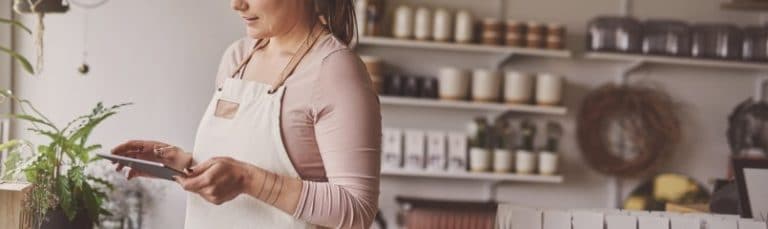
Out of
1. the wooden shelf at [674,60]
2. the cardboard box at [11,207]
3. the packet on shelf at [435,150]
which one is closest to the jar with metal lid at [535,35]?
the wooden shelf at [674,60]

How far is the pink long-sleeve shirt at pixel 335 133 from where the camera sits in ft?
4.33

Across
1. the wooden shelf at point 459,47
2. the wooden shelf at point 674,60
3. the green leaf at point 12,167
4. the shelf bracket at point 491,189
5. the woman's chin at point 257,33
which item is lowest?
the shelf bracket at point 491,189

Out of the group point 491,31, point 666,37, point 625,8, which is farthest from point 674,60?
point 491,31

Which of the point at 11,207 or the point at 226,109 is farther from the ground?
the point at 226,109

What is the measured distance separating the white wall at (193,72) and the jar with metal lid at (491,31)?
0.21 m

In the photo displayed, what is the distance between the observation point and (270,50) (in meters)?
1.48

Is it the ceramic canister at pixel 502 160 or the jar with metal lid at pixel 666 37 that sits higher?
the jar with metal lid at pixel 666 37

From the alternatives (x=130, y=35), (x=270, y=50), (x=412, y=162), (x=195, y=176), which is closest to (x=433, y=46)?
(x=412, y=162)

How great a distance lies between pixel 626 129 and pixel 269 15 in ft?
11.7

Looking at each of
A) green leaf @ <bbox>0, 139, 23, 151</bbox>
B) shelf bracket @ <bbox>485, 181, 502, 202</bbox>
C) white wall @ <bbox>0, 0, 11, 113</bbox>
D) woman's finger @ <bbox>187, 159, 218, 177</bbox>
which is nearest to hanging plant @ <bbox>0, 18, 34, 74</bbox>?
green leaf @ <bbox>0, 139, 23, 151</bbox>

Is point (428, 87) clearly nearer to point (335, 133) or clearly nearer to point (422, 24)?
point (422, 24)

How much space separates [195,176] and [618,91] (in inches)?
145

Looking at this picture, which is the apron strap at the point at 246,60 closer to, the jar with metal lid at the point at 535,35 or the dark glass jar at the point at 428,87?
the dark glass jar at the point at 428,87

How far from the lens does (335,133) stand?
1.32 meters
